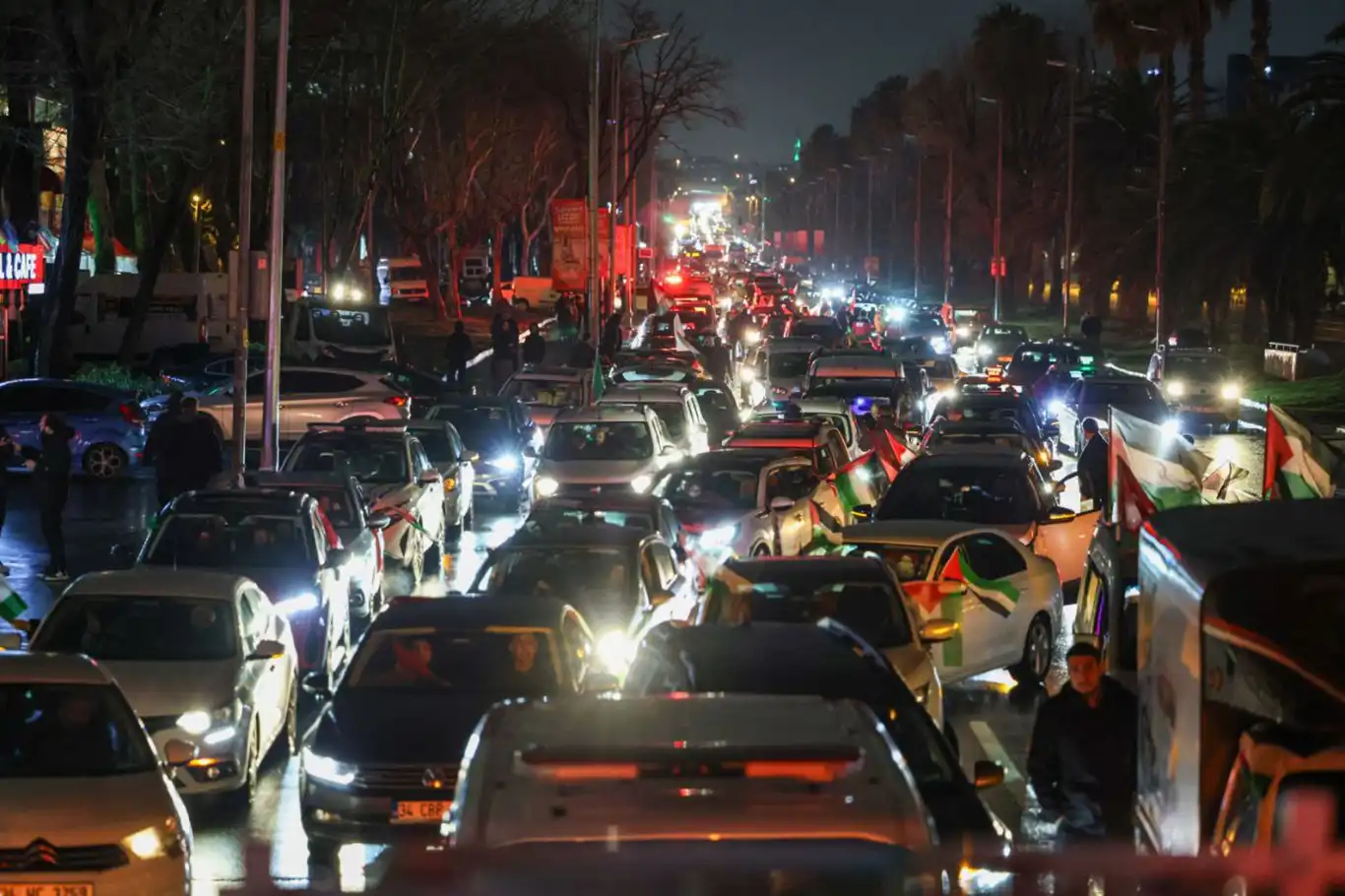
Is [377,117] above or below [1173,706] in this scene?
above

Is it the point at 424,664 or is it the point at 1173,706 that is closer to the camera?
the point at 1173,706

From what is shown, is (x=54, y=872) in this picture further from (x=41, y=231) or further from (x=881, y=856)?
(x=41, y=231)

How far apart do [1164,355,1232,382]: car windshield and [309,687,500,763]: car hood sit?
116 feet

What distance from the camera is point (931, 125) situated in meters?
120

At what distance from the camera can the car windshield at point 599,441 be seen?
28.0 m

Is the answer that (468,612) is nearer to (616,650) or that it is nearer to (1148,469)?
(616,650)

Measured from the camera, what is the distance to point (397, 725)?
11.9 meters

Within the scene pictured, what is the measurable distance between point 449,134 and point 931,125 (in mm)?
40217

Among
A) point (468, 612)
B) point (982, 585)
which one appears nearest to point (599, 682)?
point (468, 612)

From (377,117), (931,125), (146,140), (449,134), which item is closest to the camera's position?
(146,140)

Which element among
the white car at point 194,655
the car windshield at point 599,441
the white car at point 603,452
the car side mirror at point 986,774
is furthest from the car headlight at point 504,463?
the car side mirror at point 986,774

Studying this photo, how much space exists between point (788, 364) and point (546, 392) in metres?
8.29

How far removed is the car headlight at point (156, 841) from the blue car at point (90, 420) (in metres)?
24.7

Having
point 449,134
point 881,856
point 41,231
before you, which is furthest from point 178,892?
point 449,134
